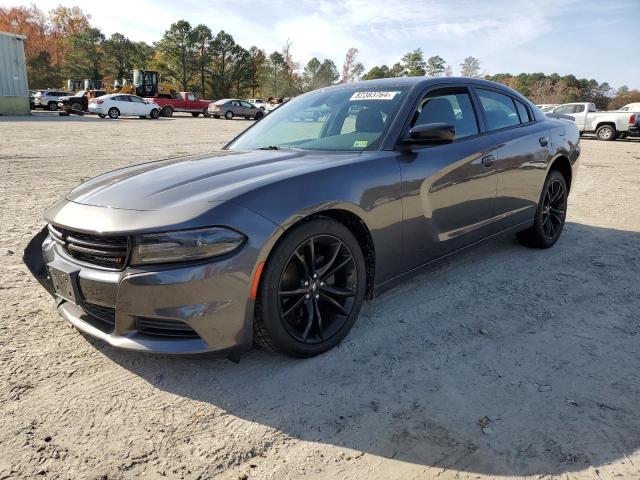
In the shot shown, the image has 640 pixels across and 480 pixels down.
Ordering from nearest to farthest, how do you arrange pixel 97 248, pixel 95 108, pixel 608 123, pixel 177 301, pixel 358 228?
pixel 177 301, pixel 97 248, pixel 358 228, pixel 608 123, pixel 95 108

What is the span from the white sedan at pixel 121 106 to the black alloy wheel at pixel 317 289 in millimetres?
30344

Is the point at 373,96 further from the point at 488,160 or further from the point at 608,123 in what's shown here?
the point at 608,123

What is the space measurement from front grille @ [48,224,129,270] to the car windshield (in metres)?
1.49

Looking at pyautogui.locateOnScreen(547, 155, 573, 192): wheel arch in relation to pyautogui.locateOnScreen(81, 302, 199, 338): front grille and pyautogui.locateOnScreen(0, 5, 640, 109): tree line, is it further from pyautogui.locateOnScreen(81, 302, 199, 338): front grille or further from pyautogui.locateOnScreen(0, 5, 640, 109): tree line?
pyautogui.locateOnScreen(0, 5, 640, 109): tree line

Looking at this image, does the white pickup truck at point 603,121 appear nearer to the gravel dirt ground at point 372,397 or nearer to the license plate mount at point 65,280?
the gravel dirt ground at point 372,397

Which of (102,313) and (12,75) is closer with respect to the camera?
(102,313)

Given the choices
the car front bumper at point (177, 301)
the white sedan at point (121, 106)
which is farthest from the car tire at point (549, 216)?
the white sedan at point (121, 106)

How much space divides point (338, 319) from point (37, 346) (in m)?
1.73

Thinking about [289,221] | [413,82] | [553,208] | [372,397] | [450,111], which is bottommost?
[372,397]

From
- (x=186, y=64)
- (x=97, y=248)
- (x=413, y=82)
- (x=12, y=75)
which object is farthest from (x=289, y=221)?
(x=186, y=64)

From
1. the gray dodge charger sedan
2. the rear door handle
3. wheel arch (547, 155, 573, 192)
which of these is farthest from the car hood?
wheel arch (547, 155, 573, 192)

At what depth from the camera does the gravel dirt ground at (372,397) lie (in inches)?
75.9

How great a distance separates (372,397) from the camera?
2.33 m

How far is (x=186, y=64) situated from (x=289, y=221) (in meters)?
70.5
